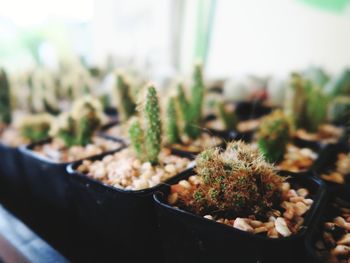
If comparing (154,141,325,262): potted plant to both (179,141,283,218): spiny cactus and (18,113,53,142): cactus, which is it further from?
(18,113,53,142): cactus

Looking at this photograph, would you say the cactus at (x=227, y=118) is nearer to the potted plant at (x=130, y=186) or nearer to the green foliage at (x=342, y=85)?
the potted plant at (x=130, y=186)

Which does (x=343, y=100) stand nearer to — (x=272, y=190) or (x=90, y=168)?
(x=272, y=190)


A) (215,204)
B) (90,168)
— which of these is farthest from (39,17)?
(215,204)

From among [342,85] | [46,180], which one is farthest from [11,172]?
[342,85]

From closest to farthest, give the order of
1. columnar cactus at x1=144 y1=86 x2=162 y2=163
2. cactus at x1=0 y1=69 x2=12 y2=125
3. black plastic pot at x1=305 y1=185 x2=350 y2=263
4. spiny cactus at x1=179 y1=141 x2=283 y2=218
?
black plastic pot at x1=305 y1=185 x2=350 y2=263, spiny cactus at x1=179 y1=141 x2=283 y2=218, columnar cactus at x1=144 y1=86 x2=162 y2=163, cactus at x1=0 y1=69 x2=12 y2=125

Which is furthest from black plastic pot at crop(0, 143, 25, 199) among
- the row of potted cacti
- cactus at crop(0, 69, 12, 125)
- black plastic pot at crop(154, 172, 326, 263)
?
black plastic pot at crop(154, 172, 326, 263)

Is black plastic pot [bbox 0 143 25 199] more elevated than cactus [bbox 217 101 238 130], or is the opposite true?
cactus [bbox 217 101 238 130]

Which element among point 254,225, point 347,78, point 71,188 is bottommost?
point 71,188
